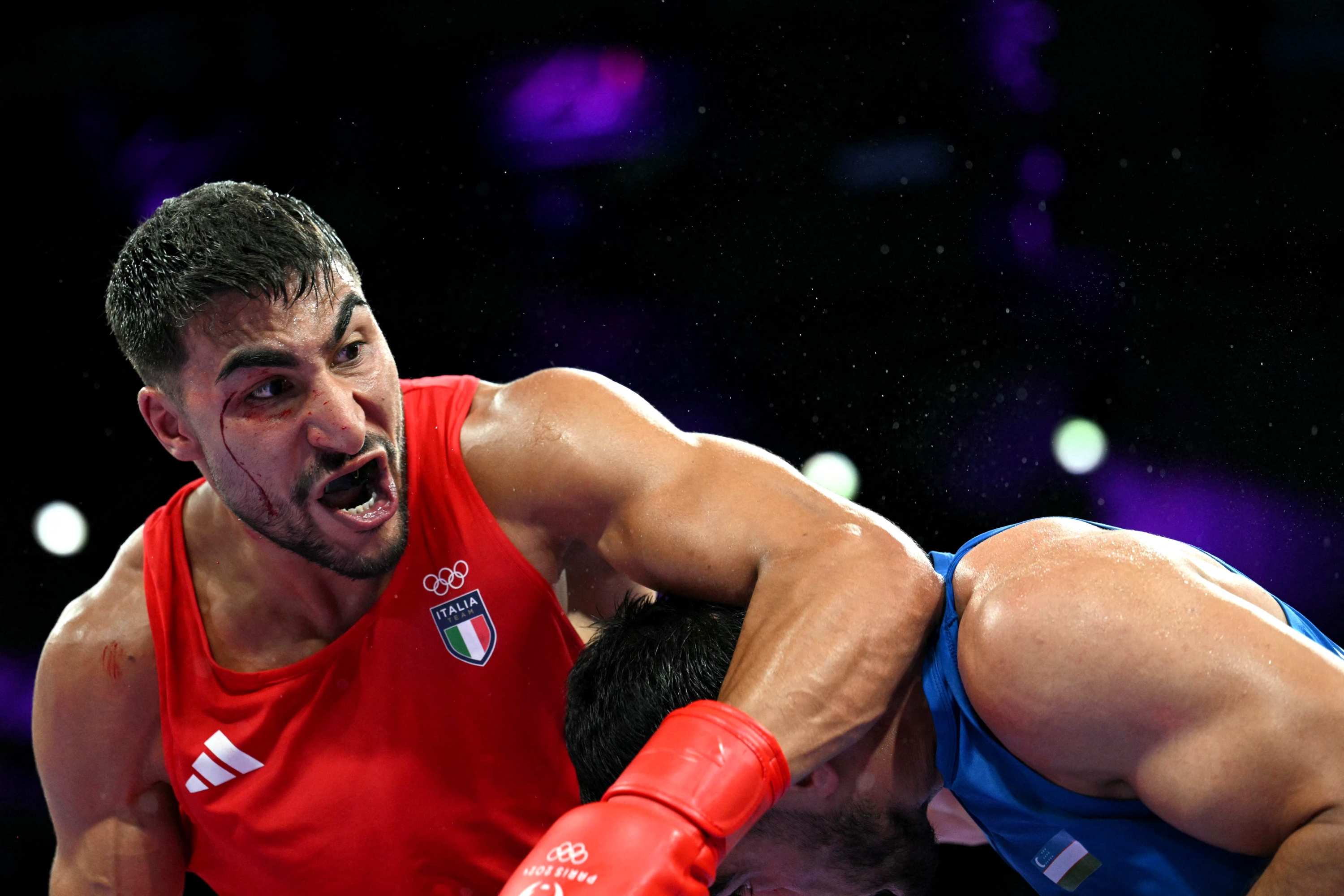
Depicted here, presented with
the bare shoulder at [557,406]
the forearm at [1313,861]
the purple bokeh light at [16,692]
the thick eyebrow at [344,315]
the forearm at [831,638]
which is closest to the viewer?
the forearm at [1313,861]

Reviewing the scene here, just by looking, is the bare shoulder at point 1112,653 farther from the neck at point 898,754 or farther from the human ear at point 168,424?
the human ear at point 168,424

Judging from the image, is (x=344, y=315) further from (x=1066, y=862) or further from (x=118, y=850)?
(x=1066, y=862)

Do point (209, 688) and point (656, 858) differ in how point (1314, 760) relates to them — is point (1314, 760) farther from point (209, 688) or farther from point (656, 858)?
point (209, 688)

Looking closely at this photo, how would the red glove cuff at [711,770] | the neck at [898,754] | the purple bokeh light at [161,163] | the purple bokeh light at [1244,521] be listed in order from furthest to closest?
1. the purple bokeh light at [161,163]
2. the purple bokeh light at [1244,521]
3. the neck at [898,754]
4. the red glove cuff at [711,770]

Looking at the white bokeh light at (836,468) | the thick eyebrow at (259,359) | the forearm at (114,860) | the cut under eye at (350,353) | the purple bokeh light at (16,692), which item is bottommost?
the purple bokeh light at (16,692)

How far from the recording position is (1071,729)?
3.91ft

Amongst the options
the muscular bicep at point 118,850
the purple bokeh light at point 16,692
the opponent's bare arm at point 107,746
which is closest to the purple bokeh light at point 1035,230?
the opponent's bare arm at point 107,746

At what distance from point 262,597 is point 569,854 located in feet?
2.68

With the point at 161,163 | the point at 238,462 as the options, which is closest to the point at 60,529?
the point at 161,163

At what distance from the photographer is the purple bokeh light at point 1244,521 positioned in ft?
9.02

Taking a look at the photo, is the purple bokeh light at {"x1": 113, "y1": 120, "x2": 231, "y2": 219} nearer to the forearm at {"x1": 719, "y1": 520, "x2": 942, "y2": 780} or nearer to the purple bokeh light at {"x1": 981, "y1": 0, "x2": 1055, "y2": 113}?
the purple bokeh light at {"x1": 981, "y1": 0, "x2": 1055, "y2": 113}

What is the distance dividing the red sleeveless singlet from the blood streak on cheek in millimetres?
192

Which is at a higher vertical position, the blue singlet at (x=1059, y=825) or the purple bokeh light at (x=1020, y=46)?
the purple bokeh light at (x=1020, y=46)

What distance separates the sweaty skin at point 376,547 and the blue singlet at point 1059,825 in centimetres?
9
